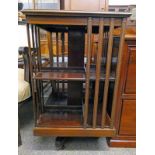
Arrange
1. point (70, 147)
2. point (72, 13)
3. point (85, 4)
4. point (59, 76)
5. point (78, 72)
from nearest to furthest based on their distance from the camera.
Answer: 1. point (72, 13)
2. point (59, 76)
3. point (78, 72)
4. point (70, 147)
5. point (85, 4)

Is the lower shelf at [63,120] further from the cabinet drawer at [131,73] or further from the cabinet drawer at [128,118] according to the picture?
the cabinet drawer at [131,73]

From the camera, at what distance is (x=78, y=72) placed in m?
1.11

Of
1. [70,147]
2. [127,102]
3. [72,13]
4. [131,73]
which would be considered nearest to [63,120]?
[70,147]

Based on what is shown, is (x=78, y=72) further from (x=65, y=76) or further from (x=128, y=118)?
(x=128, y=118)

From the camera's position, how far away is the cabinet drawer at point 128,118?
1.17 meters

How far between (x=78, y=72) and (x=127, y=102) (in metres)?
0.43

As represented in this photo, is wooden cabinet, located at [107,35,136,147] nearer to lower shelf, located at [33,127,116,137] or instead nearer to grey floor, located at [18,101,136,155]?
grey floor, located at [18,101,136,155]

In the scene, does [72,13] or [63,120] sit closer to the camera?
[72,13]
